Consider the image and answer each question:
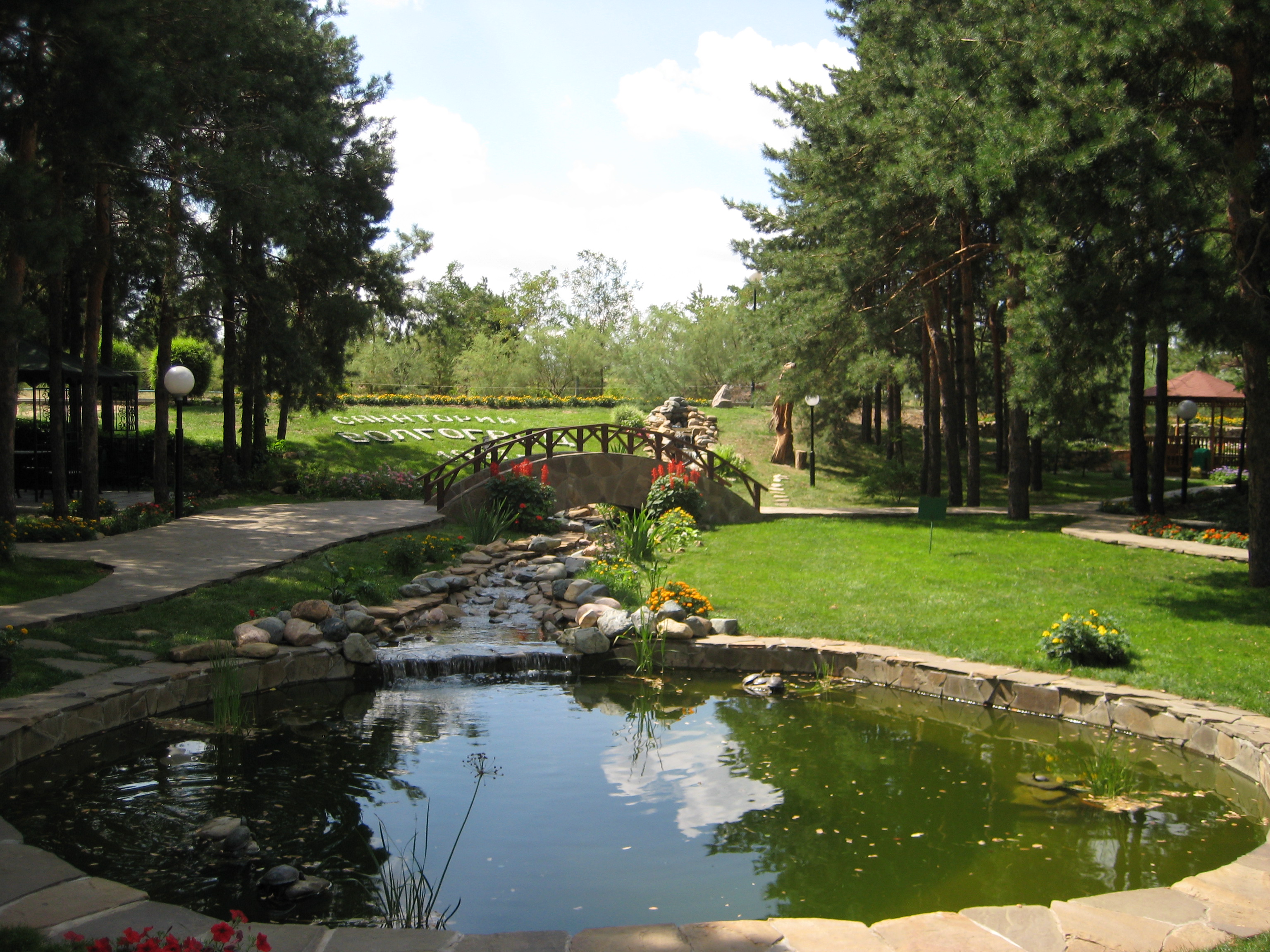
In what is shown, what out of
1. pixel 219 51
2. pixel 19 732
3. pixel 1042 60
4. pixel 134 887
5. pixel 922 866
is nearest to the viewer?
pixel 134 887

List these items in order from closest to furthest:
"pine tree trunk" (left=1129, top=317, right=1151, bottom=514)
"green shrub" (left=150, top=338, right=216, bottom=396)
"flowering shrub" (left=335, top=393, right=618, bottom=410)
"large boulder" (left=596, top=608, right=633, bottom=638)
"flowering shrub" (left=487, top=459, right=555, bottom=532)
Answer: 1. "large boulder" (left=596, top=608, right=633, bottom=638)
2. "flowering shrub" (left=487, top=459, right=555, bottom=532)
3. "pine tree trunk" (left=1129, top=317, right=1151, bottom=514)
4. "green shrub" (left=150, top=338, right=216, bottom=396)
5. "flowering shrub" (left=335, top=393, right=618, bottom=410)

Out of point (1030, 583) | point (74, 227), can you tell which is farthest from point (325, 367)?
point (1030, 583)

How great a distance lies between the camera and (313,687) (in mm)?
7242

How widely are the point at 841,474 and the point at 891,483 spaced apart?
84.1 inches

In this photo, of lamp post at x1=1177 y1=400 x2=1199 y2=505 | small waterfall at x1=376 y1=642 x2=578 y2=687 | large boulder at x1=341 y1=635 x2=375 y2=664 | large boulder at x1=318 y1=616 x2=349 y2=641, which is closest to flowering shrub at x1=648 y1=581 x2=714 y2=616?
small waterfall at x1=376 y1=642 x2=578 y2=687

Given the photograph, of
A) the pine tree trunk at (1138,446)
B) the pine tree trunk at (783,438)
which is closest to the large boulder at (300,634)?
the pine tree trunk at (1138,446)

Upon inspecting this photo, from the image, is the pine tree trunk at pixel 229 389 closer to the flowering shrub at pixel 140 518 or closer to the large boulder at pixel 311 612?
the flowering shrub at pixel 140 518

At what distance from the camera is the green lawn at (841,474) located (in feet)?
Result: 67.8

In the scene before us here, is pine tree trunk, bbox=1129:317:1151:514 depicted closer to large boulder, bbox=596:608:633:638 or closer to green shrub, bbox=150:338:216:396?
large boulder, bbox=596:608:633:638

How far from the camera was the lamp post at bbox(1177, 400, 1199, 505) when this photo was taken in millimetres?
15148

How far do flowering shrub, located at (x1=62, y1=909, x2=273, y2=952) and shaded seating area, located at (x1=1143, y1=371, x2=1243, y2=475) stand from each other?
51.7ft

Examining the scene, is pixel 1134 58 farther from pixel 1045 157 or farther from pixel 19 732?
pixel 19 732

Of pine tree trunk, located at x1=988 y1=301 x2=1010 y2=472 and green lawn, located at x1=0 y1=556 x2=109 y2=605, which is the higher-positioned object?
pine tree trunk, located at x1=988 y1=301 x2=1010 y2=472

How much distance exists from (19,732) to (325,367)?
1426 centimetres
